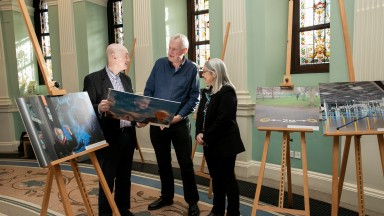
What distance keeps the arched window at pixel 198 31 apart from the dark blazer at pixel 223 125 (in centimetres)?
257

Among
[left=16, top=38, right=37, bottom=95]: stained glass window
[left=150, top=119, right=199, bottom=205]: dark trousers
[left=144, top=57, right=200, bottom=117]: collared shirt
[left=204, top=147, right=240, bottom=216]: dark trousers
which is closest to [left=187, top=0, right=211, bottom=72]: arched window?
[left=144, top=57, right=200, bottom=117]: collared shirt

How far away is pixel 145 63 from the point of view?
15.6 feet

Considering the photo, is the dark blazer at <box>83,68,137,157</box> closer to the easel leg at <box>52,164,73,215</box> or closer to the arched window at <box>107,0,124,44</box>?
the easel leg at <box>52,164,73,215</box>

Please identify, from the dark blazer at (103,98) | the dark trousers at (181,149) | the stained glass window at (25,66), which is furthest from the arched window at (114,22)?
the dark blazer at (103,98)

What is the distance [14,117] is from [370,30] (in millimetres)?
6387

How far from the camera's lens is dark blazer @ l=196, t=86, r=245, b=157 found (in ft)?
7.48

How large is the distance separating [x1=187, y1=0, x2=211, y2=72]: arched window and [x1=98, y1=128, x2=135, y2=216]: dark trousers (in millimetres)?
2722

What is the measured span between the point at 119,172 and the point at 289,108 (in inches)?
58.6

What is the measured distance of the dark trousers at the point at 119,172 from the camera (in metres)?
2.25

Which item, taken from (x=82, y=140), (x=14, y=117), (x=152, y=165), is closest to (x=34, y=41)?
(x=82, y=140)

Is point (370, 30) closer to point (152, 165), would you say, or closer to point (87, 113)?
point (87, 113)

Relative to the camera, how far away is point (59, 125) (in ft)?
6.02

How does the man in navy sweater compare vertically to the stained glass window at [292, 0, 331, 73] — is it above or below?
below

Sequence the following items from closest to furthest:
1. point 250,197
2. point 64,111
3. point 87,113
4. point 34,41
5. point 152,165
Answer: point 34,41 → point 64,111 → point 87,113 → point 250,197 → point 152,165
